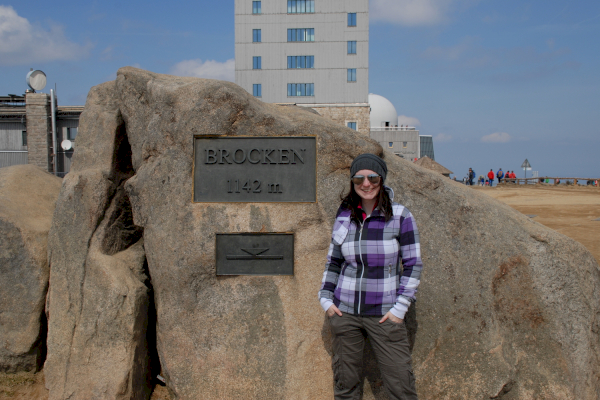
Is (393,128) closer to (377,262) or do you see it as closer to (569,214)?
(569,214)

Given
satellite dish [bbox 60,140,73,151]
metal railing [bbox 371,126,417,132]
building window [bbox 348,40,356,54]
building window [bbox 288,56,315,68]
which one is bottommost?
satellite dish [bbox 60,140,73,151]

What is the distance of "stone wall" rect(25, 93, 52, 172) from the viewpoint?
2442cm

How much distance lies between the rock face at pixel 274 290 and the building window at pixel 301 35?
130 feet

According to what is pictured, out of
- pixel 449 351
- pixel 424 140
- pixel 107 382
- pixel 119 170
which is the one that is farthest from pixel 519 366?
pixel 424 140

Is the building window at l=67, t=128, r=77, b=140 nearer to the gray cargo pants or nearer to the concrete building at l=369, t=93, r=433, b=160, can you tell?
the gray cargo pants

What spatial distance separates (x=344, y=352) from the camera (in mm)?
3170

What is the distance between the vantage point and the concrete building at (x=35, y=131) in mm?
24438

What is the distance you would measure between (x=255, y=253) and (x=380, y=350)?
1503mm

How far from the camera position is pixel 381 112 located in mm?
59656

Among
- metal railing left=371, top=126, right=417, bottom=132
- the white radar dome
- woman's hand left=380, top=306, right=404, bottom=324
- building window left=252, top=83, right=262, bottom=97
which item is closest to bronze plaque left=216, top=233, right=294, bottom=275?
woman's hand left=380, top=306, right=404, bottom=324

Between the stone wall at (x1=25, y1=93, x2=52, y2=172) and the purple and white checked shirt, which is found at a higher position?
the stone wall at (x1=25, y1=93, x2=52, y2=172)

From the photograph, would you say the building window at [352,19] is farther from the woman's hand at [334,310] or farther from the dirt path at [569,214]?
the woman's hand at [334,310]

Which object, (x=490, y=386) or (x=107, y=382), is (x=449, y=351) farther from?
(x=107, y=382)

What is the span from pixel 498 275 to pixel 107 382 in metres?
3.71
